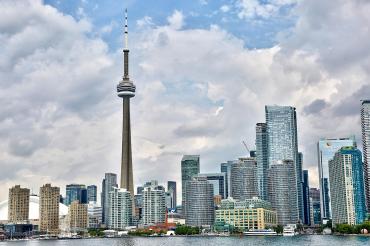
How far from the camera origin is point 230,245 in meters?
141

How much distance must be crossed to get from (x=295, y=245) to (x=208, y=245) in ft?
75.3

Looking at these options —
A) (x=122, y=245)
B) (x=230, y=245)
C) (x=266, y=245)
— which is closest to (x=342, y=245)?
(x=266, y=245)

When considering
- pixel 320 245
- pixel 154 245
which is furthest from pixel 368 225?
pixel 154 245

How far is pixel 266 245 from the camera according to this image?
13675 cm

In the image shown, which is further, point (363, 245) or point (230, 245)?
point (230, 245)

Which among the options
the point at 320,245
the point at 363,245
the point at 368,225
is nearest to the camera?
the point at 363,245

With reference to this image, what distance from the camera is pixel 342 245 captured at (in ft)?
424

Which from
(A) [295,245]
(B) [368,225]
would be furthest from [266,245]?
(B) [368,225]

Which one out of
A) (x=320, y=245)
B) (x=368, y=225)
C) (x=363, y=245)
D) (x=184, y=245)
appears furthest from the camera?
(x=368, y=225)

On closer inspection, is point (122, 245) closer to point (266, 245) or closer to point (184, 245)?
point (184, 245)

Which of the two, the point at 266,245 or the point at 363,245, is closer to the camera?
the point at 363,245

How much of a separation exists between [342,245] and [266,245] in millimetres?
17655

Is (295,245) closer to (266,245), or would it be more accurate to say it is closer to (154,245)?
(266,245)

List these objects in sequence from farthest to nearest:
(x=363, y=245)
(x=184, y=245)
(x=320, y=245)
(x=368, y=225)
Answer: (x=368, y=225)
(x=184, y=245)
(x=320, y=245)
(x=363, y=245)
